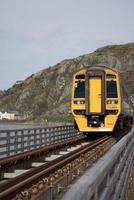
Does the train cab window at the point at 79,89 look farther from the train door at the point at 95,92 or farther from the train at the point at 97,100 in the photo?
the train door at the point at 95,92

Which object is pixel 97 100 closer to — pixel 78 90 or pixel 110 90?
pixel 110 90

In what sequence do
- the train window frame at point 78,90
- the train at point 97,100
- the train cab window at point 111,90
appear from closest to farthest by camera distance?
the train at point 97,100 < the train cab window at point 111,90 < the train window frame at point 78,90

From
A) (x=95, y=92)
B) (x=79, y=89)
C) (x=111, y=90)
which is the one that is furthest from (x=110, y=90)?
(x=79, y=89)

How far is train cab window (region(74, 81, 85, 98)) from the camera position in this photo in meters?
27.8

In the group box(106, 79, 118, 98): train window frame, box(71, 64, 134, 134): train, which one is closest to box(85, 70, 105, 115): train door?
box(71, 64, 134, 134): train

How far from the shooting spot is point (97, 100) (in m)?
27.7

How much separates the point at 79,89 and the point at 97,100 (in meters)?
1.24

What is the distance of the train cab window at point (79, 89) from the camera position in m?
27.8

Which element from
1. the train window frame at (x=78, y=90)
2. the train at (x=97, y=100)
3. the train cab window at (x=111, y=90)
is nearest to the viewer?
the train at (x=97, y=100)

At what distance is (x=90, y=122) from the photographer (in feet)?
91.0

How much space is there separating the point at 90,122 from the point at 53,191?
19052 millimetres

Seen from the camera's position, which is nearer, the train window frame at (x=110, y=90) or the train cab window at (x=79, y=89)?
the train window frame at (x=110, y=90)

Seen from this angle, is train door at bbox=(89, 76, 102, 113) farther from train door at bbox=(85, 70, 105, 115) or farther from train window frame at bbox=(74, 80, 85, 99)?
train window frame at bbox=(74, 80, 85, 99)

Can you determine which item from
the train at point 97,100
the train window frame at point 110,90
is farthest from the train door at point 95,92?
the train window frame at point 110,90
